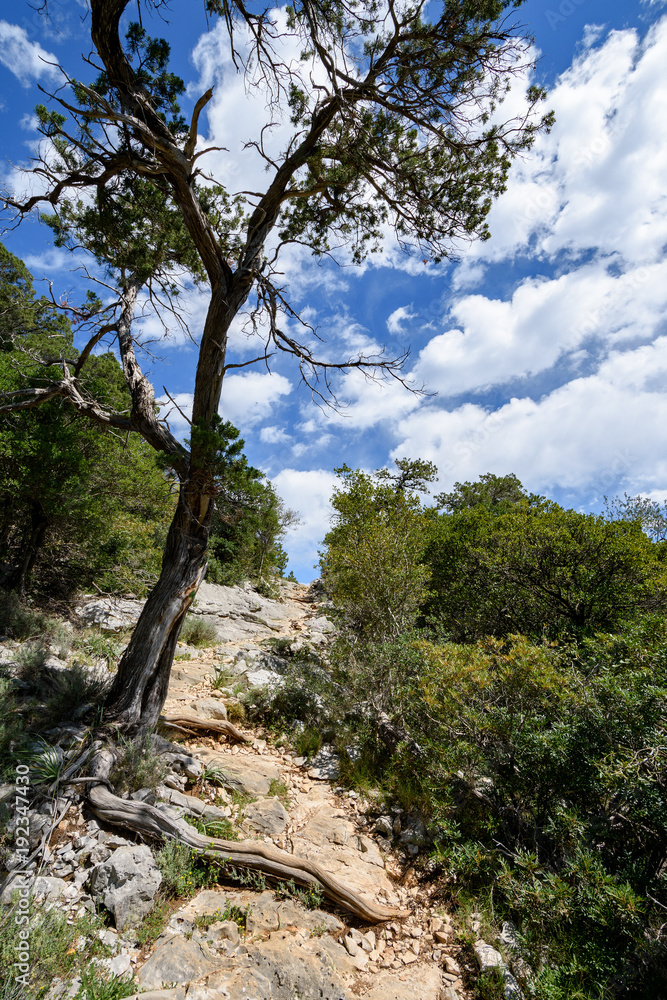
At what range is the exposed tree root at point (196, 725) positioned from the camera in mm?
5590

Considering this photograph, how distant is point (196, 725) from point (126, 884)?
278cm

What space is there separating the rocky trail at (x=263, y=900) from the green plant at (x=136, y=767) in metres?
0.14

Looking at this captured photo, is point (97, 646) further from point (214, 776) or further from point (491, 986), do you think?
point (491, 986)

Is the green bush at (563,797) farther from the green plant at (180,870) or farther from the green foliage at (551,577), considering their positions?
the green foliage at (551,577)

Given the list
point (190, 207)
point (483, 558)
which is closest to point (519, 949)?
point (190, 207)

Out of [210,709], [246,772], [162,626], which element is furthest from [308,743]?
[162,626]

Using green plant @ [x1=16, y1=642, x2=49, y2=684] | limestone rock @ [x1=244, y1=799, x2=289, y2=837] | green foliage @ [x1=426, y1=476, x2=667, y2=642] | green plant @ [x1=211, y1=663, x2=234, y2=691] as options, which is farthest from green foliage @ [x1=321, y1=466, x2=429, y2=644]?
green plant @ [x1=16, y1=642, x2=49, y2=684]

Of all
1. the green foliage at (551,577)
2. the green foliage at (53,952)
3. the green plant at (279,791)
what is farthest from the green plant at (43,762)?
the green foliage at (551,577)

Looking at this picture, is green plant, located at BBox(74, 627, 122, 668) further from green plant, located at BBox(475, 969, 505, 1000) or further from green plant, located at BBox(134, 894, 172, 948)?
green plant, located at BBox(475, 969, 505, 1000)

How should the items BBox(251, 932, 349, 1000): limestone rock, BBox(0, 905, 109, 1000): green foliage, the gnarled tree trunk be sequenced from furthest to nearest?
the gnarled tree trunk, BBox(251, 932, 349, 1000): limestone rock, BBox(0, 905, 109, 1000): green foliage

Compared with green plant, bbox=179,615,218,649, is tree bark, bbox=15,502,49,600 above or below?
above

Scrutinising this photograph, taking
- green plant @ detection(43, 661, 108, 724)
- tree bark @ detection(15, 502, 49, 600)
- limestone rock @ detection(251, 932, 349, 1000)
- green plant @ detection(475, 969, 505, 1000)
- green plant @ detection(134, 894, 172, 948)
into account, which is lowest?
limestone rock @ detection(251, 932, 349, 1000)

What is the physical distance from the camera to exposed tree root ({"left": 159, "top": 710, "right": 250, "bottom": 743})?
559 centimetres

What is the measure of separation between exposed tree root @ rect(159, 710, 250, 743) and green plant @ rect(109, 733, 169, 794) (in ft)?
3.93
